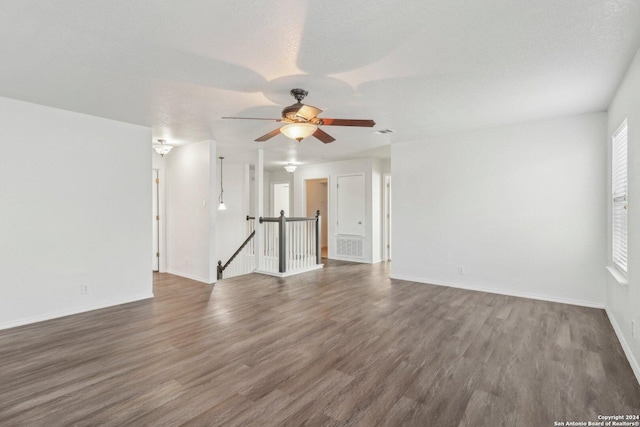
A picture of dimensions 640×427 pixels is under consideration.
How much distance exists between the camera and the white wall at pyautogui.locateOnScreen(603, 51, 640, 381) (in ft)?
8.07

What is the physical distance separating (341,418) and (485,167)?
14.2 feet

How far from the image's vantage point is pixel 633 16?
2.01 metres

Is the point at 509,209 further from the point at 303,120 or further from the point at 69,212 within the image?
the point at 69,212

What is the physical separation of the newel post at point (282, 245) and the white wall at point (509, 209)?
84.4 inches

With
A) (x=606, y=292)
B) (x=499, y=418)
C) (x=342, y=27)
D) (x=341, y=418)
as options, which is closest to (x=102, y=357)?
(x=341, y=418)

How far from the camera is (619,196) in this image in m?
3.38

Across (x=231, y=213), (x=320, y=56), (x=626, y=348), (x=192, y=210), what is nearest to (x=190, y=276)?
(x=192, y=210)

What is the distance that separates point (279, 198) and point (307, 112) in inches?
301

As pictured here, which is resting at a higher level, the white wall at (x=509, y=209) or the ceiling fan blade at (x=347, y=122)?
the ceiling fan blade at (x=347, y=122)

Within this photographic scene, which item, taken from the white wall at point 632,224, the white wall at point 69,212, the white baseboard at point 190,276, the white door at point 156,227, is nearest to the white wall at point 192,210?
the white baseboard at point 190,276

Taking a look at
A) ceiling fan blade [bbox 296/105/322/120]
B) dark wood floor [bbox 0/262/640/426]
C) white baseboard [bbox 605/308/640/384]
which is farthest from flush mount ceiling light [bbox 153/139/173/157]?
white baseboard [bbox 605/308/640/384]

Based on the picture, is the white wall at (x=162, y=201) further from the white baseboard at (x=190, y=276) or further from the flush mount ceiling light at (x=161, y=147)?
the flush mount ceiling light at (x=161, y=147)

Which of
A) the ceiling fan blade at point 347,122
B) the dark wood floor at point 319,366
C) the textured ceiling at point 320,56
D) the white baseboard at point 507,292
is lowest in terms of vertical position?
the dark wood floor at point 319,366

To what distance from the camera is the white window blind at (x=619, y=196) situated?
316 centimetres
